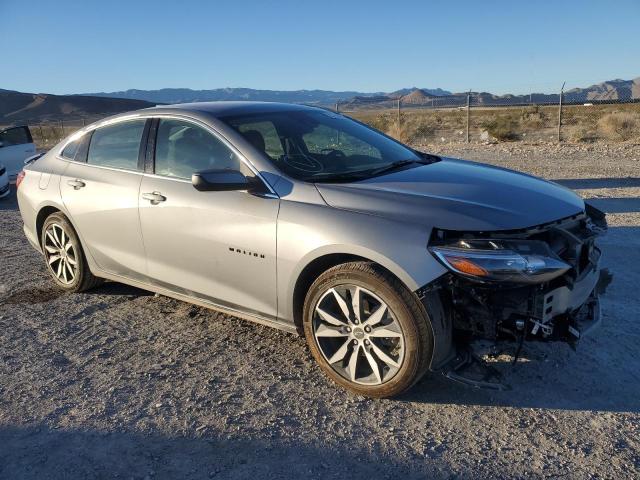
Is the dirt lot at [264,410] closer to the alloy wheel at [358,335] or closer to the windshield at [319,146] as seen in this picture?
the alloy wheel at [358,335]

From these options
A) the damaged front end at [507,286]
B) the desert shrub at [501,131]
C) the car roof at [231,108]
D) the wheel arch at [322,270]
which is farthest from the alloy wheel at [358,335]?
the desert shrub at [501,131]

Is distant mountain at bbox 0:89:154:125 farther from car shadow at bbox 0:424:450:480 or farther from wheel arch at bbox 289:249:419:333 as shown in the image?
car shadow at bbox 0:424:450:480

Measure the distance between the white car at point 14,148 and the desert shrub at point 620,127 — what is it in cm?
1714

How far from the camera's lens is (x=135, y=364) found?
4.00 m

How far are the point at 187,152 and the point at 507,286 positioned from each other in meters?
2.46

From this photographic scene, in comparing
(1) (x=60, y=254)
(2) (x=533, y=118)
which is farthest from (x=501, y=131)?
(1) (x=60, y=254)

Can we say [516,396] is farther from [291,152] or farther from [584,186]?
[584,186]

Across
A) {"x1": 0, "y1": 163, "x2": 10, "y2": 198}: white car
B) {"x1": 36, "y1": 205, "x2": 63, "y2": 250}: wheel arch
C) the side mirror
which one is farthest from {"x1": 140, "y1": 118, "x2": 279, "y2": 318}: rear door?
{"x1": 0, "y1": 163, "x2": 10, "y2": 198}: white car

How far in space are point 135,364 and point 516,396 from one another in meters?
2.42

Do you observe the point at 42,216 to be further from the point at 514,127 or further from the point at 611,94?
the point at 611,94

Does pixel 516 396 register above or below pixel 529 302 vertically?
below

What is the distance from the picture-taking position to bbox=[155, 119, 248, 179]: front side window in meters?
4.12

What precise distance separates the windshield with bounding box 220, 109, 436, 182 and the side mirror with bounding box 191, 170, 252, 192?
0.30 m

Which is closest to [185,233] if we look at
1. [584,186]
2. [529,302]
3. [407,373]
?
[407,373]
